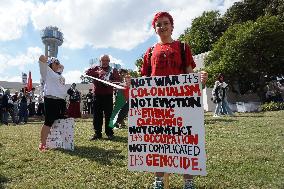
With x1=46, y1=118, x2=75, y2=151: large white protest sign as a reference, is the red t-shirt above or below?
above

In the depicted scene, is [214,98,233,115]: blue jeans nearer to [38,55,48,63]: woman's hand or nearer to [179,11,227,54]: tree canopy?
[38,55,48,63]: woman's hand

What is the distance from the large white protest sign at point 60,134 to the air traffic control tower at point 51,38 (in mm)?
151251

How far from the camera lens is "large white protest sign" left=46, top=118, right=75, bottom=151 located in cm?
831

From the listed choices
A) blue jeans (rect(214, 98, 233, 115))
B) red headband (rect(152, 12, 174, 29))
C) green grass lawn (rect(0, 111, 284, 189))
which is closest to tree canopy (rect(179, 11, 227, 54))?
blue jeans (rect(214, 98, 233, 115))

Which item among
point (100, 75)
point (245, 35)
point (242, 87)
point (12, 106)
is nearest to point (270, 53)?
point (245, 35)

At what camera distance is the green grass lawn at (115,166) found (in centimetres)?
503

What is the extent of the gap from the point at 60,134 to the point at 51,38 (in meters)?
153

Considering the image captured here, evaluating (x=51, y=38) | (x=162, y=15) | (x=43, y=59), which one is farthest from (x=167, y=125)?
(x=51, y=38)

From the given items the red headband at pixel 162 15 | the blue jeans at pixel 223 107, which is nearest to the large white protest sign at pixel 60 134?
the red headband at pixel 162 15

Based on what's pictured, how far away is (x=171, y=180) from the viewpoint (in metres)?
5.17

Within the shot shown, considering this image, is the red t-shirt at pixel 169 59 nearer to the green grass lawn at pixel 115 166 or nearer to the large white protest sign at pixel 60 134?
the green grass lawn at pixel 115 166

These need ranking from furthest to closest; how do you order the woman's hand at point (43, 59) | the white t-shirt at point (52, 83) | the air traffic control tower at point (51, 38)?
1. the air traffic control tower at point (51, 38)
2. the white t-shirt at point (52, 83)
3. the woman's hand at point (43, 59)

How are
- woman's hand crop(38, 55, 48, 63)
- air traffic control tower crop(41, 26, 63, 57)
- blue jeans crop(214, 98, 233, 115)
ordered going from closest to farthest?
woman's hand crop(38, 55, 48, 63) → blue jeans crop(214, 98, 233, 115) → air traffic control tower crop(41, 26, 63, 57)

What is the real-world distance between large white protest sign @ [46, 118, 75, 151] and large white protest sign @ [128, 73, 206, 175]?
4.16 metres
